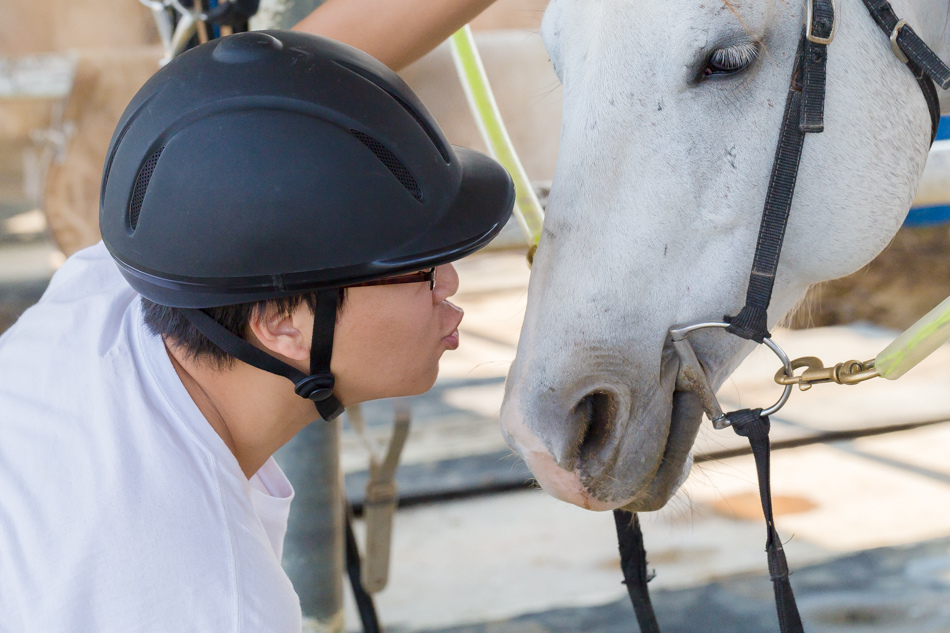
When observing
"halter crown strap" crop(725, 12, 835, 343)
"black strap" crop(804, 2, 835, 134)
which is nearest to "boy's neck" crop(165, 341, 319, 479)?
"halter crown strap" crop(725, 12, 835, 343)

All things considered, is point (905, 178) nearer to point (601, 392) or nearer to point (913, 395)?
point (601, 392)

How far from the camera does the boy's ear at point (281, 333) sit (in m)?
0.97

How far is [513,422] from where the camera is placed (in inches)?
41.8

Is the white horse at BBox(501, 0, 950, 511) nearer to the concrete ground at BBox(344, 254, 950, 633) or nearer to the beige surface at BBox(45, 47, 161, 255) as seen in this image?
the concrete ground at BBox(344, 254, 950, 633)

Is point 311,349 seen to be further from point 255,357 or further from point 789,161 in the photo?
point 789,161

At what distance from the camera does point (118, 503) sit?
31.7 inches

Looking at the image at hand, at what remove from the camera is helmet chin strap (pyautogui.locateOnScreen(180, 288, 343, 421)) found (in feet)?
3.12

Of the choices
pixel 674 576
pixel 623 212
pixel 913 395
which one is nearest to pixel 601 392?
pixel 623 212

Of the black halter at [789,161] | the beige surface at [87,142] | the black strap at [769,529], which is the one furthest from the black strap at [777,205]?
the beige surface at [87,142]

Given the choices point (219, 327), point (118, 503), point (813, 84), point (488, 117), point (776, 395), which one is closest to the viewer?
point (118, 503)

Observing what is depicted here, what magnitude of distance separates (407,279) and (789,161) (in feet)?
1.71

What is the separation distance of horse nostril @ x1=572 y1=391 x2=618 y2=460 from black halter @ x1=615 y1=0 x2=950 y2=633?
17cm

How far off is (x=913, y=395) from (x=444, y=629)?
267 cm

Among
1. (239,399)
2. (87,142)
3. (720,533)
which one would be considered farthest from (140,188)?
(87,142)
